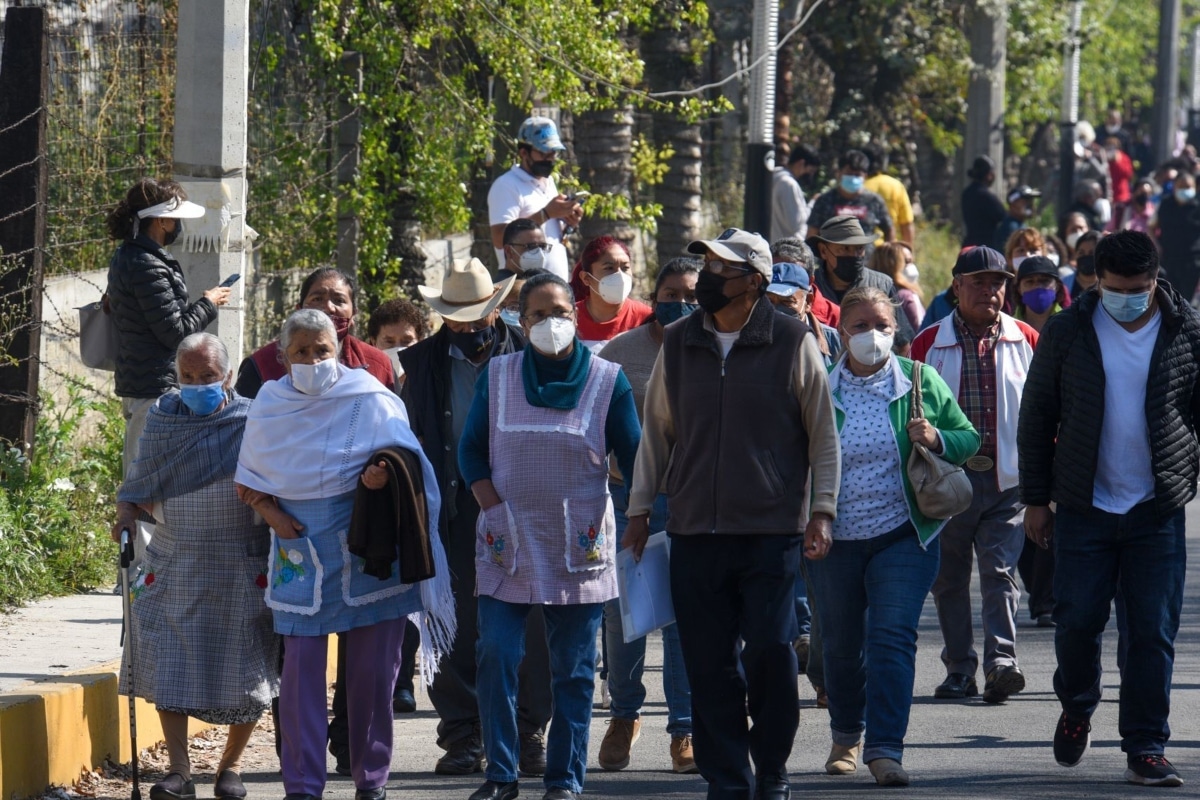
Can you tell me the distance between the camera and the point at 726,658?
639 cm

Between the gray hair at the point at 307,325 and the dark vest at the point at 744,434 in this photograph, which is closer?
the dark vest at the point at 744,434

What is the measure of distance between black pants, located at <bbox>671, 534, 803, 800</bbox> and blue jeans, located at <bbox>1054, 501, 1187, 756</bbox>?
4.05ft

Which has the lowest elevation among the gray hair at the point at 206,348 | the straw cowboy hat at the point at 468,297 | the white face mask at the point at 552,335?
the gray hair at the point at 206,348

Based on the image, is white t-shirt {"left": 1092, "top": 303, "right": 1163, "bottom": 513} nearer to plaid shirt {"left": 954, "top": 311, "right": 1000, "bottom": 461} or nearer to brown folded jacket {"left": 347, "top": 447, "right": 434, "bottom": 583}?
plaid shirt {"left": 954, "top": 311, "right": 1000, "bottom": 461}

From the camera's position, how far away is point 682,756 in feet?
23.9

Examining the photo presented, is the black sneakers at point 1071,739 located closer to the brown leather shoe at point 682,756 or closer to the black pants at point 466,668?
the brown leather shoe at point 682,756

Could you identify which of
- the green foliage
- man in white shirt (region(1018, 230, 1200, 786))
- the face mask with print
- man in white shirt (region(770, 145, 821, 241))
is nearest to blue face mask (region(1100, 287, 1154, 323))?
man in white shirt (region(1018, 230, 1200, 786))

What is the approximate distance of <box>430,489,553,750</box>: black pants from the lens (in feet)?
24.0

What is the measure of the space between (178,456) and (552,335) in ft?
4.39

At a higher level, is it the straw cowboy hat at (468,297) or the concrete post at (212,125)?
the concrete post at (212,125)

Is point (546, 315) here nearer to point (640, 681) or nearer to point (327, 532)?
point (327, 532)

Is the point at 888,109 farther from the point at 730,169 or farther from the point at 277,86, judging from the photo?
the point at 277,86

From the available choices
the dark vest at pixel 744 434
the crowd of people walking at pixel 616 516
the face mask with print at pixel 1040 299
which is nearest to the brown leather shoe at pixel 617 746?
the crowd of people walking at pixel 616 516

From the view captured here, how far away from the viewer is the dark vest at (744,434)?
625 cm
